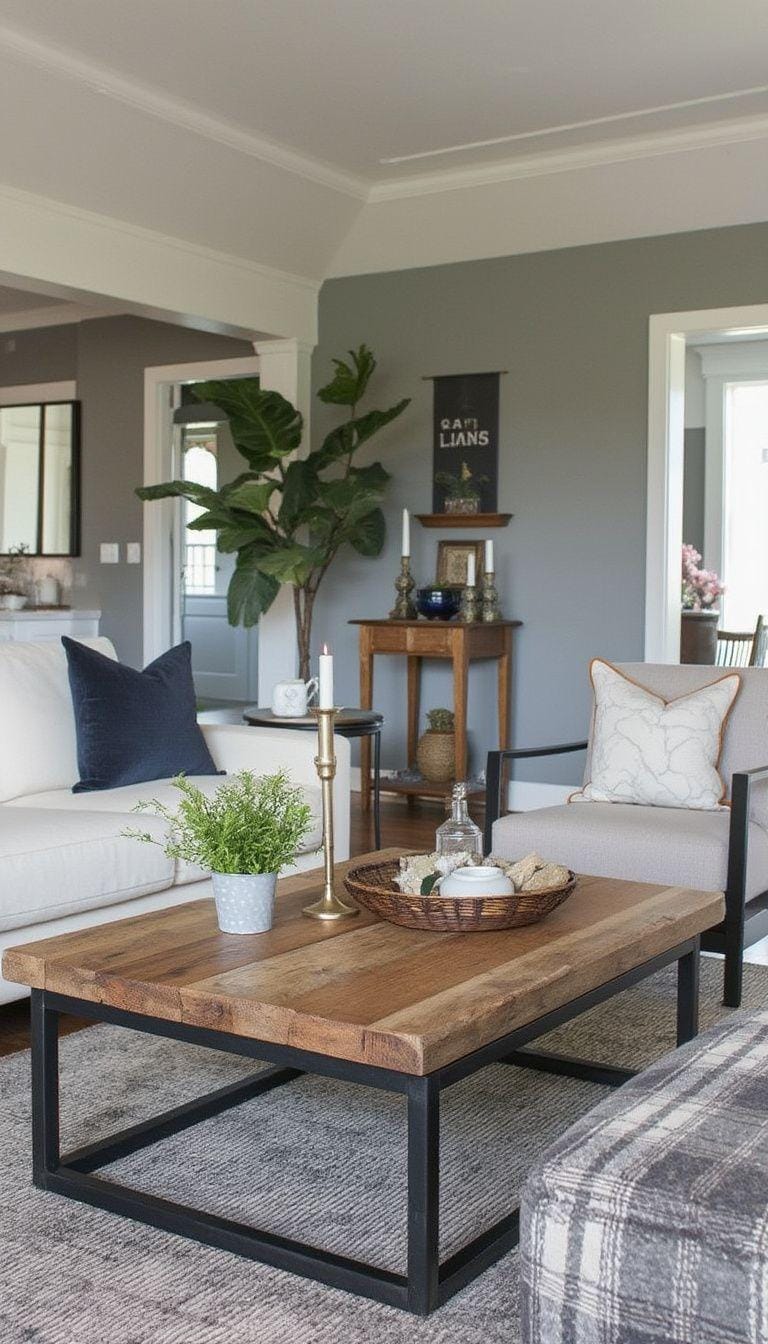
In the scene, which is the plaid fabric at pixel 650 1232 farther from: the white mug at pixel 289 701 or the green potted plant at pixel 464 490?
the green potted plant at pixel 464 490

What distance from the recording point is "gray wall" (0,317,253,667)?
7742mm

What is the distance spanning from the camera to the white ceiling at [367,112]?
182 inches

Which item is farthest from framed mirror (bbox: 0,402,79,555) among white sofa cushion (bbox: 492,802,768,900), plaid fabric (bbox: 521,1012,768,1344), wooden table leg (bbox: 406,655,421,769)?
plaid fabric (bbox: 521,1012,768,1344)

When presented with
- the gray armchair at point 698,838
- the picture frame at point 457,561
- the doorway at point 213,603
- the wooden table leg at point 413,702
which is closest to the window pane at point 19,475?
the doorway at point 213,603

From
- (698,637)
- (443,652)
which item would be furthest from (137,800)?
(698,637)

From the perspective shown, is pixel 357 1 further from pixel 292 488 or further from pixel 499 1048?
pixel 499 1048

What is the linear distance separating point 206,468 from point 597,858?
7378 millimetres

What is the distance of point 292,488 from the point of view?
654cm

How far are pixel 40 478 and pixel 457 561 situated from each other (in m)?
2.97

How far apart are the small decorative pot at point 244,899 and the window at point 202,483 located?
801 cm

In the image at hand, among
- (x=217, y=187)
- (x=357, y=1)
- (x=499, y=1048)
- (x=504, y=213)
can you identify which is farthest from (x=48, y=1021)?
(x=504, y=213)

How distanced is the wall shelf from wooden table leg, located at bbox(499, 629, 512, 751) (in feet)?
1.67

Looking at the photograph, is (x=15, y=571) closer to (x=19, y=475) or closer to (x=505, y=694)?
(x=19, y=475)

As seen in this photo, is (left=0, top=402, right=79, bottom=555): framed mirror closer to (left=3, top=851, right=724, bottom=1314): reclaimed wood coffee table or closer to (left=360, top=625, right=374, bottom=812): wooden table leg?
(left=360, top=625, right=374, bottom=812): wooden table leg
